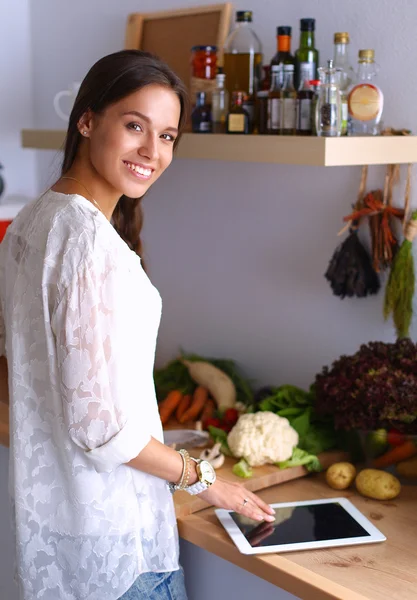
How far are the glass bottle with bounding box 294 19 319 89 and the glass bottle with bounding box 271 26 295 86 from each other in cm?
2

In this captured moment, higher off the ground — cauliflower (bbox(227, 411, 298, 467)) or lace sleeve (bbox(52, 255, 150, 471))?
lace sleeve (bbox(52, 255, 150, 471))

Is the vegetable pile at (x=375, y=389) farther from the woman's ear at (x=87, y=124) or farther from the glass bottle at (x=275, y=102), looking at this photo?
the woman's ear at (x=87, y=124)

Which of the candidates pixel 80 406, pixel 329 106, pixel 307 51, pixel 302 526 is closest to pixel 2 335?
pixel 80 406

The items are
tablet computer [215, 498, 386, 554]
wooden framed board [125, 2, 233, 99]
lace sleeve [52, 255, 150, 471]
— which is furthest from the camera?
wooden framed board [125, 2, 233, 99]

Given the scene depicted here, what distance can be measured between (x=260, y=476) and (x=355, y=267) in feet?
1.65

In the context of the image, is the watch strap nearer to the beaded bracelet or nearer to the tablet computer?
the beaded bracelet

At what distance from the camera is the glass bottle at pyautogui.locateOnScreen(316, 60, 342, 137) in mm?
1528

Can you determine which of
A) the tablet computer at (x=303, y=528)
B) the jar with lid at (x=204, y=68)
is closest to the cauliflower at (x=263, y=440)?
the tablet computer at (x=303, y=528)

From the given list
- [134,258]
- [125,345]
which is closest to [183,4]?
[134,258]

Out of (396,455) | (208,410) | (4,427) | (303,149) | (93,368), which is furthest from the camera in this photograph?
(208,410)

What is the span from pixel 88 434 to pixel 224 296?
3.55ft

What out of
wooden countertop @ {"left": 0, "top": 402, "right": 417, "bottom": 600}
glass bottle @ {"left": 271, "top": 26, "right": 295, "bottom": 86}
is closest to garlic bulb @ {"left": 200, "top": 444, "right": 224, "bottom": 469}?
wooden countertop @ {"left": 0, "top": 402, "right": 417, "bottom": 600}

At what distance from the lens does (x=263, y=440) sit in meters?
1.63

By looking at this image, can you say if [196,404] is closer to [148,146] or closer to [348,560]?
[348,560]
